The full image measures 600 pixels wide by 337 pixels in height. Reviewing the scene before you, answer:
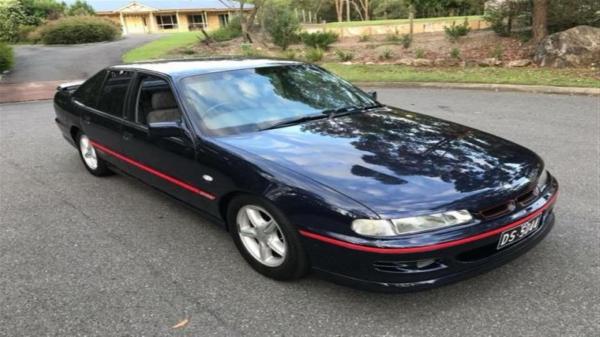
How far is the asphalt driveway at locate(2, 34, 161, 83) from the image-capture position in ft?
53.8

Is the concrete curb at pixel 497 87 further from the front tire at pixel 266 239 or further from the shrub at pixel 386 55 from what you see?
the front tire at pixel 266 239

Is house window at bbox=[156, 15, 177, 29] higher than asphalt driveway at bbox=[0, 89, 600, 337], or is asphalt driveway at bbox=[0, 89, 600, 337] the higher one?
house window at bbox=[156, 15, 177, 29]

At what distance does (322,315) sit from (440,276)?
70cm

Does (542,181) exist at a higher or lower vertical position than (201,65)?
lower

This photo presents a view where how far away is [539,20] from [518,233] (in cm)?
1325

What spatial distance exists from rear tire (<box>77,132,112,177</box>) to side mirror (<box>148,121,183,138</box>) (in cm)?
175

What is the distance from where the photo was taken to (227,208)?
3381 mm

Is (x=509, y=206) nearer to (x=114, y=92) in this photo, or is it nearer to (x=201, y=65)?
(x=201, y=65)

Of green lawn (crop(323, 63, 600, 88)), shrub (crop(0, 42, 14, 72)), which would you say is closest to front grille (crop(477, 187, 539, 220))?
green lawn (crop(323, 63, 600, 88))

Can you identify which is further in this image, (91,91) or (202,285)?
(91,91)

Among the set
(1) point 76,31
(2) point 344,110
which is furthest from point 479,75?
(1) point 76,31

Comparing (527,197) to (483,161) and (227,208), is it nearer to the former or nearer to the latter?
(483,161)

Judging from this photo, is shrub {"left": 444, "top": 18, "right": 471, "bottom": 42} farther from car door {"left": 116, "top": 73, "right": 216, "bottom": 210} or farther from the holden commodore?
car door {"left": 116, "top": 73, "right": 216, "bottom": 210}

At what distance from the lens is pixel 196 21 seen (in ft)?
186
